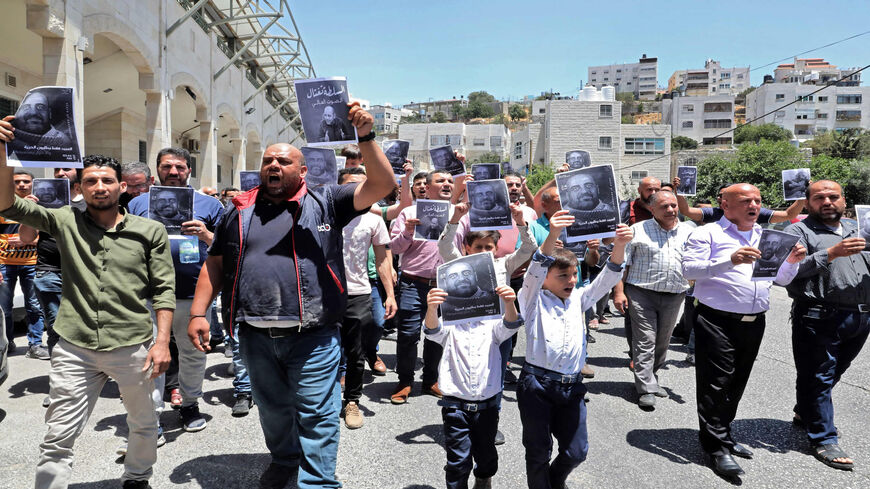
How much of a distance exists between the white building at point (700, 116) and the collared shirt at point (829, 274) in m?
100

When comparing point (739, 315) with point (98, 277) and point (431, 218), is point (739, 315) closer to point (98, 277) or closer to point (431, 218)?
point (431, 218)

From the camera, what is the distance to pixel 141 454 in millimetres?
3293

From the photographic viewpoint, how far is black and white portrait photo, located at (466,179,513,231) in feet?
14.9

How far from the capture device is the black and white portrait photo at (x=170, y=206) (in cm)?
409

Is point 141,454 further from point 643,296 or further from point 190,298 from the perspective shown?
point 643,296

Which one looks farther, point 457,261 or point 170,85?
point 170,85

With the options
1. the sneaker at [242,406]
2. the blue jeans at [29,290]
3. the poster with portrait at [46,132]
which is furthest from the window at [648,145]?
the poster with portrait at [46,132]

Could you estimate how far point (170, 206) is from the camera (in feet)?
13.6

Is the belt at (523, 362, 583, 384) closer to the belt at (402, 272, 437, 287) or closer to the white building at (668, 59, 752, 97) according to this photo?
the belt at (402, 272, 437, 287)

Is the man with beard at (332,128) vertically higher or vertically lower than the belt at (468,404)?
higher

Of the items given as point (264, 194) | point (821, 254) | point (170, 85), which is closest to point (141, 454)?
point (264, 194)

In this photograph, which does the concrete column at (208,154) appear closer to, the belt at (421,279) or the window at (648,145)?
the belt at (421,279)

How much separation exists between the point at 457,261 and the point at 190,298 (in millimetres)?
2423

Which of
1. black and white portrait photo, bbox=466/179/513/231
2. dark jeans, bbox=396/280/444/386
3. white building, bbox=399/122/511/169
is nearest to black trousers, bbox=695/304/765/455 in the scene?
black and white portrait photo, bbox=466/179/513/231
